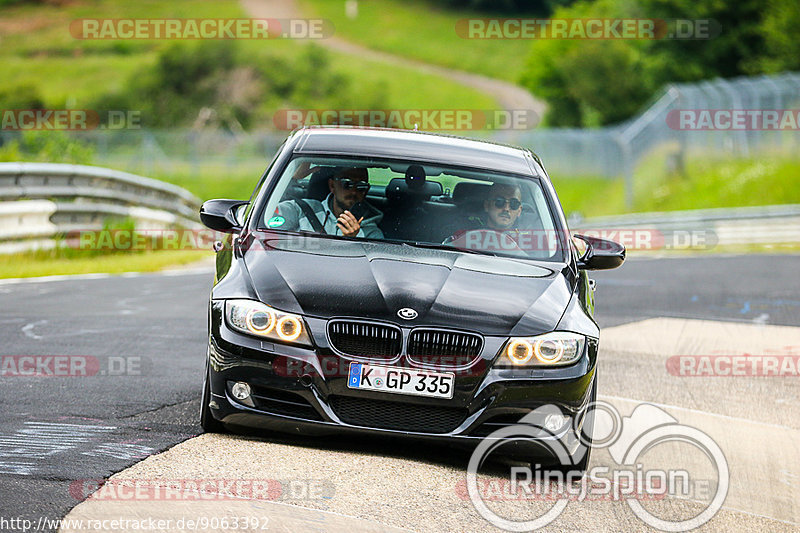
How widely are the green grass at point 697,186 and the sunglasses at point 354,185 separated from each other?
28.5 m

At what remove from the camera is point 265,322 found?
227 inches

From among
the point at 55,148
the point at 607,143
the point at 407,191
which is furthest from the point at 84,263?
the point at 607,143

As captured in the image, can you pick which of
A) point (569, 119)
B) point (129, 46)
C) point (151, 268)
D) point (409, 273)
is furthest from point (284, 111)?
point (409, 273)

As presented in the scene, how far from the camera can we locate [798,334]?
39.5ft

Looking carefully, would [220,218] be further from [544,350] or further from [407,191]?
[544,350]

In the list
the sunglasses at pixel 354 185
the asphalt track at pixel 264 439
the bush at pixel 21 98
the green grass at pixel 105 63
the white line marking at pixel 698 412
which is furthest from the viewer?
the green grass at pixel 105 63

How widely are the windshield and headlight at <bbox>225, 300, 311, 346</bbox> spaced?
3.38 ft

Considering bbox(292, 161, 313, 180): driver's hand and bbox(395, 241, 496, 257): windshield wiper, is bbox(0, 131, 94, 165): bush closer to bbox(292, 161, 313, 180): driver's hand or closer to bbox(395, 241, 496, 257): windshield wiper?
bbox(292, 161, 313, 180): driver's hand

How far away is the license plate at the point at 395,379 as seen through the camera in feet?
18.6

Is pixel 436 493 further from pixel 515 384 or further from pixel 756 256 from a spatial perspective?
pixel 756 256

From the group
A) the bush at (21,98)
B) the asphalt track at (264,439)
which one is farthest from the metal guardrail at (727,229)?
the bush at (21,98)

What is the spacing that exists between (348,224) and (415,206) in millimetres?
413

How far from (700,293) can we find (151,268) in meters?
7.09

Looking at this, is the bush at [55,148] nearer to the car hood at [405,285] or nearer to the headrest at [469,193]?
the headrest at [469,193]
